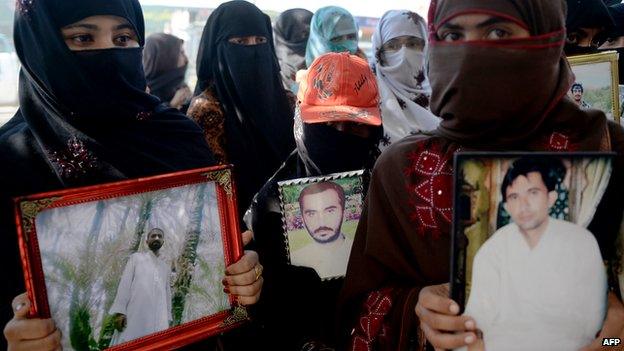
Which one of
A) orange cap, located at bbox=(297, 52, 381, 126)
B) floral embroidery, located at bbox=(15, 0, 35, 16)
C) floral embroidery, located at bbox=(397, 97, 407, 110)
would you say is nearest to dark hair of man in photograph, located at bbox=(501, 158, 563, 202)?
orange cap, located at bbox=(297, 52, 381, 126)

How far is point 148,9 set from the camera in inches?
484

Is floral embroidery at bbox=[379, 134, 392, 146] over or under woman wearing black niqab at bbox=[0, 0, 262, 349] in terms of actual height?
under

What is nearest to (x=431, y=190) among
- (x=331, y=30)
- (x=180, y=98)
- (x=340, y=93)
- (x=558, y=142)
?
(x=558, y=142)

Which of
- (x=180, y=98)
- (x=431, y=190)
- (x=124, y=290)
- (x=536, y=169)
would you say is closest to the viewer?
(x=536, y=169)

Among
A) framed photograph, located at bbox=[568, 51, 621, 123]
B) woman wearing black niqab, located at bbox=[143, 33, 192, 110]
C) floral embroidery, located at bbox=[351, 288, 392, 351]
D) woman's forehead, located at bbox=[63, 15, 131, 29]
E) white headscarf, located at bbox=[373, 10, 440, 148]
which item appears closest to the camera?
floral embroidery, located at bbox=[351, 288, 392, 351]

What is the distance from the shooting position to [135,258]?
112 cm

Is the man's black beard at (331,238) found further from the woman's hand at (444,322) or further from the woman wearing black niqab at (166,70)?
the woman wearing black niqab at (166,70)

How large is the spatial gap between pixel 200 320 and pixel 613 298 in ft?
3.03

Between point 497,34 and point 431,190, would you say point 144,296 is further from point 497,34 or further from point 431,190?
point 497,34

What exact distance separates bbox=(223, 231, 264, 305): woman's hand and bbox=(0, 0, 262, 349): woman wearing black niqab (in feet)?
1.45

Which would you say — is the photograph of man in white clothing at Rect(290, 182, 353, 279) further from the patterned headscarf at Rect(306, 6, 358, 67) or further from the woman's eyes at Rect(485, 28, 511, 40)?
the patterned headscarf at Rect(306, 6, 358, 67)

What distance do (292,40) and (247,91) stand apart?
2.55 m

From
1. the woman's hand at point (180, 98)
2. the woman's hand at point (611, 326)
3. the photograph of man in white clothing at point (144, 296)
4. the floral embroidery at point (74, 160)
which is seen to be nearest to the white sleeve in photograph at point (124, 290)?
the photograph of man in white clothing at point (144, 296)

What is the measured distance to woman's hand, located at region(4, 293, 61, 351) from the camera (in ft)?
3.28
